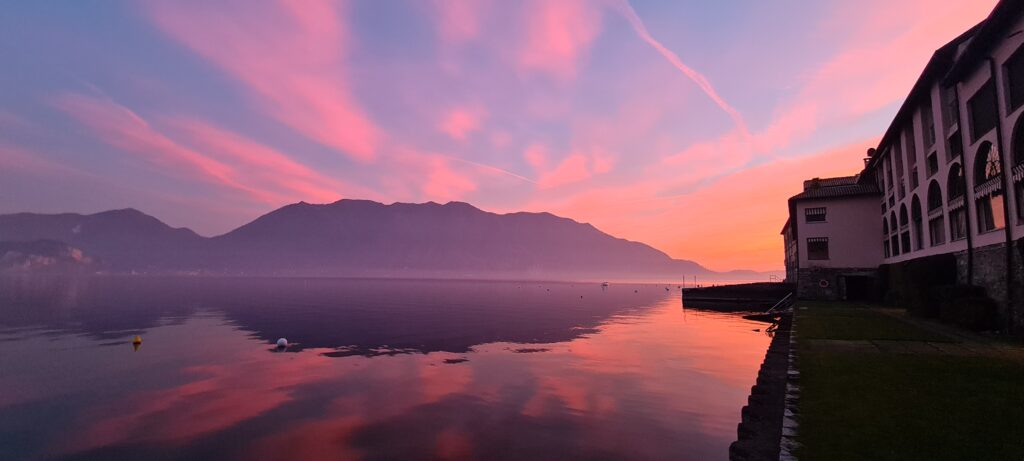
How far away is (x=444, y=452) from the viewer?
12.6 meters

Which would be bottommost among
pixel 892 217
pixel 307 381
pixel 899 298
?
pixel 307 381

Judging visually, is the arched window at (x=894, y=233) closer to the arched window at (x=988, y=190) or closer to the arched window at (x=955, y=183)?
the arched window at (x=955, y=183)

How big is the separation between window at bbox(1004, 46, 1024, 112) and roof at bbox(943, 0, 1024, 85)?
1.63m

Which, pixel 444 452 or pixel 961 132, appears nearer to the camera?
pixel 444 452

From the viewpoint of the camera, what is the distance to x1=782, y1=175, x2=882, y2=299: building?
182 feet

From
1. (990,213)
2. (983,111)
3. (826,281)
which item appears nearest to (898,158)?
(826,281)

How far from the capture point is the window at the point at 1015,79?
23.0 metres

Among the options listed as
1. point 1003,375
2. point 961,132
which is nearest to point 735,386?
point 1003,375

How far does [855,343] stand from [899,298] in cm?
3076

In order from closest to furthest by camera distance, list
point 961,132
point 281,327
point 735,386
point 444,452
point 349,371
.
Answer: point 444,452
point 735,386
point 349,371
point 961,132
point 281,327

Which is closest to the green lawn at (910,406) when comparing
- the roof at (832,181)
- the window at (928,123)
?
the window at (928,123)

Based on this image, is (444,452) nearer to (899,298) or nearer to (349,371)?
(349,371)

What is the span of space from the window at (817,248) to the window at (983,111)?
3101cm

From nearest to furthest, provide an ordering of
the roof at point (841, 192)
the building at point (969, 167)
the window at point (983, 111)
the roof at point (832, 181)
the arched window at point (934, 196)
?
1. the building at point (969, 167)
2. the window at point (983, 111)
3. the arched window at point (934, 196)
4. the roof at point (841, 192)
5. the roof at point (832, 181)
